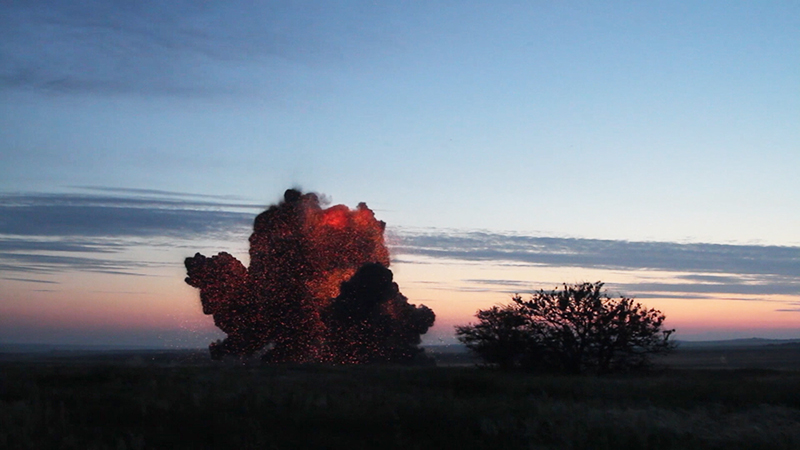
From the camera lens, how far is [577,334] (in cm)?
3756

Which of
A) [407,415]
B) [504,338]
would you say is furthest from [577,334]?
[407,415]

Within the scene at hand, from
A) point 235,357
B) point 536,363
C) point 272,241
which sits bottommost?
point 235,357

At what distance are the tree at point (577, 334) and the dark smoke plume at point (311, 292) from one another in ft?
80.5

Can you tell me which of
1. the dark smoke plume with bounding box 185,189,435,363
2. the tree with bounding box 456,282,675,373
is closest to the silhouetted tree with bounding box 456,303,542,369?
the tree with bounding box 456,282,675,373

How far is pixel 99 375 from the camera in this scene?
33312 millimetres

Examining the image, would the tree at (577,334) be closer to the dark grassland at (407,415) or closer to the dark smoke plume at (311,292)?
the dark grassland at (407,415)

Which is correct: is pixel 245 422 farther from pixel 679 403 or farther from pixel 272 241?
pixel 272 241

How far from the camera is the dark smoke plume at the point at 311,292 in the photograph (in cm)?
6225

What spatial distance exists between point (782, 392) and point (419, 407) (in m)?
12.3

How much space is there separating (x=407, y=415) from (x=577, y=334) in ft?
60.8

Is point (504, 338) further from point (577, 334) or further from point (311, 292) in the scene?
point (311, 292)

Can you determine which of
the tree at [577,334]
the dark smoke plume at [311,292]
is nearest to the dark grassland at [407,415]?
the tree at [577,334]

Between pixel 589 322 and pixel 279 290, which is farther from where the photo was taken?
pixel 279 290

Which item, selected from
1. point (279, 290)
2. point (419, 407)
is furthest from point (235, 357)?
point (419, 407)
